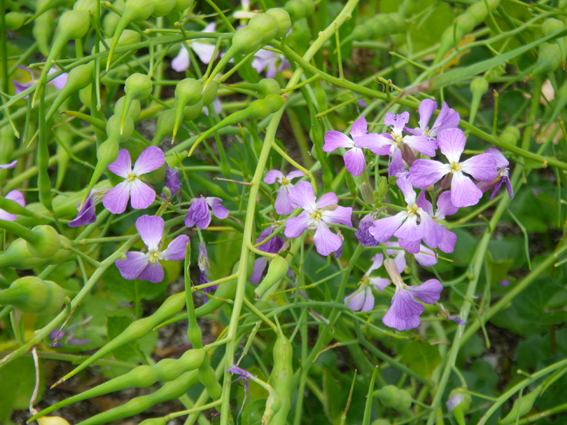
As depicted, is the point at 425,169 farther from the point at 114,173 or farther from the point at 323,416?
the point at 323,416

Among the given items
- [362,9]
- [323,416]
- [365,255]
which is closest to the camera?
[323,416]

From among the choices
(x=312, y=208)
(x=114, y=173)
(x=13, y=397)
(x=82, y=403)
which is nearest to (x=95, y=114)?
(x=114, y=173)

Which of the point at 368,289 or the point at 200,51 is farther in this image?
the point at 200,51

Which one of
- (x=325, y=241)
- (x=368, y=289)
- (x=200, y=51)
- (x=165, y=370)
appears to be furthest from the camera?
(x=200, y=51)

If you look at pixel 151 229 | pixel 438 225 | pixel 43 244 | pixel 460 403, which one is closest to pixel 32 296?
pixel 43 244

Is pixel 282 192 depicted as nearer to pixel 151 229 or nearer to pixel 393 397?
pixel 151 229

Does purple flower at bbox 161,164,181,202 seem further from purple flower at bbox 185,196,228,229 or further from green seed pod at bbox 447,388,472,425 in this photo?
green seed pod at bbox 447,388,472,425

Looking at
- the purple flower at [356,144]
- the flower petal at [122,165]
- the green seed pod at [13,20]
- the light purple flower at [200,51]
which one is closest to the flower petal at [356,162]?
the purple flower at [356,144]
